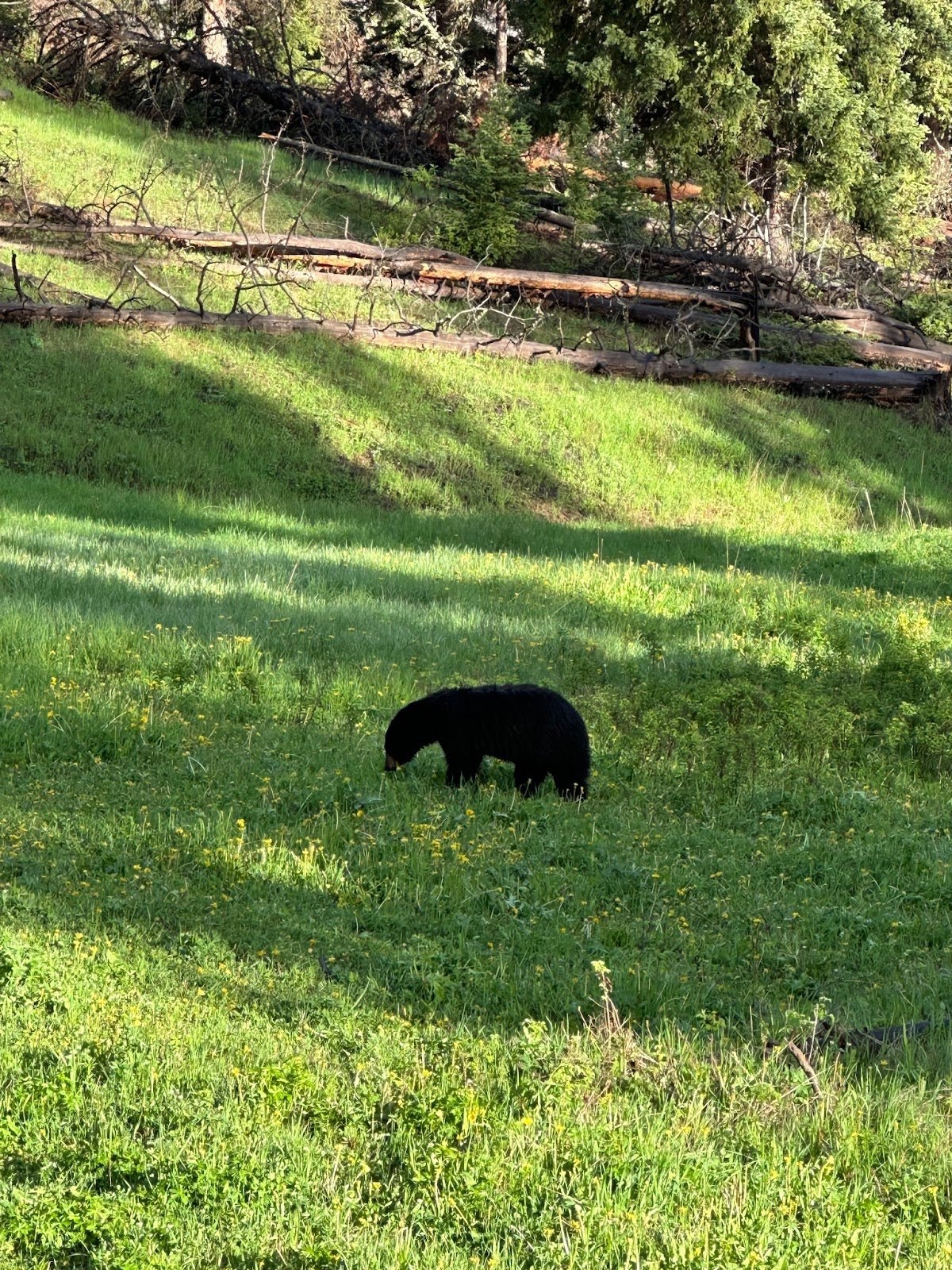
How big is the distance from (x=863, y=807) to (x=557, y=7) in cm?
3010

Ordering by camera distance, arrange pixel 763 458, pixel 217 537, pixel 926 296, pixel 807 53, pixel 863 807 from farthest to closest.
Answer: pixel 926 296 → pixel 807 53 → pixel 763 458 → pixel 217 537 → pixel 863 807

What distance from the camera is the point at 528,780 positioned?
9164 mm

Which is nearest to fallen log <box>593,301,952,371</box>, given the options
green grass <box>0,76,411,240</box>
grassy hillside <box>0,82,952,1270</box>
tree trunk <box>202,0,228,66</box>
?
green grass <box>0,76,411,240</box>

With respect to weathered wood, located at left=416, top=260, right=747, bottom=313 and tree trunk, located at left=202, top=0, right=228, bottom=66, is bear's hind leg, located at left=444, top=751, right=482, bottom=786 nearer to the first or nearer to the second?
weathered wood, located at left=416, top=260, right=747, bottom=313

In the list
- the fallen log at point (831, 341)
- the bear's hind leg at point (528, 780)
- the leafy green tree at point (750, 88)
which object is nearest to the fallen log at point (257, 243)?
the fallen log at point (831, 341)

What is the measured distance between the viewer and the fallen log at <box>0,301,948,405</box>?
2491cm

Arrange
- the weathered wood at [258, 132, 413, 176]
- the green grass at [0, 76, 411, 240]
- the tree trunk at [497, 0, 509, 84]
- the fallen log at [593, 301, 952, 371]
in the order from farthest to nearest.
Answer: the tree trunk at [497, 0, 509, 84]
the weathered wood at [258, 132, 413, 176]
the fallen log at [593, 301, 952, 371]
the green grass at [0, 76, 411, 240]

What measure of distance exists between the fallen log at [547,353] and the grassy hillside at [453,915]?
24.5 ft

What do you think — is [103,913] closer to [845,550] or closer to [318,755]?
[318,755]

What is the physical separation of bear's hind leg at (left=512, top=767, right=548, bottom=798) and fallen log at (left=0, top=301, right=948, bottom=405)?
18163 millimetres

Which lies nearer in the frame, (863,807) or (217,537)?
(863,807)

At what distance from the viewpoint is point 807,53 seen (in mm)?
32656

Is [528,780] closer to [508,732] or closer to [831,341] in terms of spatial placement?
[508,732]

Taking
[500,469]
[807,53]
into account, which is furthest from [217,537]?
[807,53]
